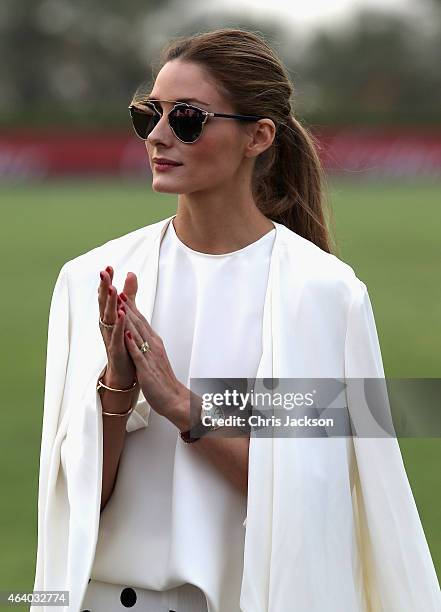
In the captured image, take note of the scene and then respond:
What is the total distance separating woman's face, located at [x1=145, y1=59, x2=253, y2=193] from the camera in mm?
3135

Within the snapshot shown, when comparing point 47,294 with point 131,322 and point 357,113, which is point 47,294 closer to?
point 131,322

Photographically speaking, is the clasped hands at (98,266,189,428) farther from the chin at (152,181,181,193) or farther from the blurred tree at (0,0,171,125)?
the blurred tree at (0,0,171,125)

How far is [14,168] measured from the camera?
45.9m

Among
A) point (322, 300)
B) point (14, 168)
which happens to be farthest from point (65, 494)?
point (14, 168)

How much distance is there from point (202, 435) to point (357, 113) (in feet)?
163

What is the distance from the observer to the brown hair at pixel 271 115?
Result: 3.21 metres

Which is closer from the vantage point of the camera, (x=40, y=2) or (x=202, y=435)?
(x=202, y=435)

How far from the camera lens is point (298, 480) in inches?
118

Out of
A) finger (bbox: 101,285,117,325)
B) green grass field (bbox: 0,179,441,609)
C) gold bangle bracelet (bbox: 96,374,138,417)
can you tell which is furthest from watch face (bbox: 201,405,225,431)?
green grass field (bbox: 0,179,441,609)

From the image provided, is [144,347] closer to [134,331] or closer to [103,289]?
[134,331]

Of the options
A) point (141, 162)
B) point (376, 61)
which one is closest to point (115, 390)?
point (141, 162)

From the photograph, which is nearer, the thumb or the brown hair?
the thumb

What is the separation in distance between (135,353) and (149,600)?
0.58m

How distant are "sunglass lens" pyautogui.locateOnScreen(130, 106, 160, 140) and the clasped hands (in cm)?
46
